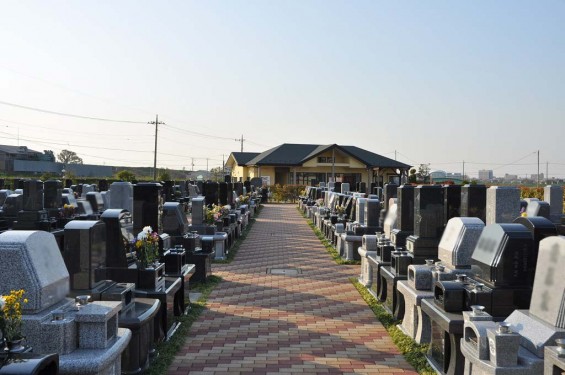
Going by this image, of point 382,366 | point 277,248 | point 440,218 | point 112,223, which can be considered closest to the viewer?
point 382,366

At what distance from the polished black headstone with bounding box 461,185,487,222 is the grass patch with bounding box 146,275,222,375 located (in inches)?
186

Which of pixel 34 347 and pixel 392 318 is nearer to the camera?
pixel 34 347

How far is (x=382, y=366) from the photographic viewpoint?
614 cm

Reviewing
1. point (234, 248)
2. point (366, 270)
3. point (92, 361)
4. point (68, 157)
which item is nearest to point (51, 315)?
point (92, 361)

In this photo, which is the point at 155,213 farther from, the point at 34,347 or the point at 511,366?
the point at 511,366

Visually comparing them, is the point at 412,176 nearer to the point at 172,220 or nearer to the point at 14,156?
the point at 172,220

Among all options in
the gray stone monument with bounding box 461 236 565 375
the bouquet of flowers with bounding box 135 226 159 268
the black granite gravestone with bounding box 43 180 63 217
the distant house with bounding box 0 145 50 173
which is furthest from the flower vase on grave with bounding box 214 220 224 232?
the distant house with bounding box 0 145 50 173

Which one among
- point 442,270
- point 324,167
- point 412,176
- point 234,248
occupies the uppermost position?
point 324,167

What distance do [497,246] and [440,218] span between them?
2.92 metres

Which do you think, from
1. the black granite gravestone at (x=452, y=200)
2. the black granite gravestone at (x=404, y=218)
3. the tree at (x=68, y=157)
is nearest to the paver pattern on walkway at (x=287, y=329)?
the black granite gravestone at (x=404, y=218)

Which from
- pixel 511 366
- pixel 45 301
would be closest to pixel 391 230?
pixel 511 366

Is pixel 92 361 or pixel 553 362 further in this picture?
pixel 92 361

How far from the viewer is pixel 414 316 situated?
22.9 ft

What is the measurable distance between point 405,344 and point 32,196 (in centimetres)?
1294
